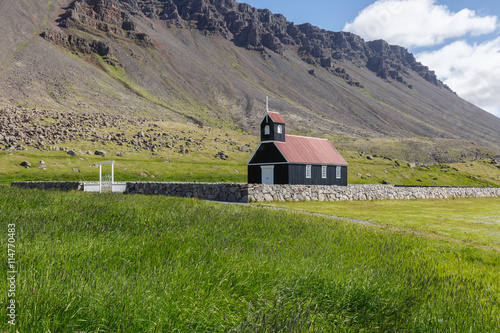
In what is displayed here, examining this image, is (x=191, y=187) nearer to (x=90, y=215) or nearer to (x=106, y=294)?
(x=90, y=215)

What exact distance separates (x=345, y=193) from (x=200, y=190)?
47.9 feet

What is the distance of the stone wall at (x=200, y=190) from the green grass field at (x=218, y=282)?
1894cm

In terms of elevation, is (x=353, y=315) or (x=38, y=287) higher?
(x=38, y=287)

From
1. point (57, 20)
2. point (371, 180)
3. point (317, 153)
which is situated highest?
point (57, 20)

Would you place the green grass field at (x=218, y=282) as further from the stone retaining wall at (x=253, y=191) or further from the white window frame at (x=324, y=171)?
the white window frame at (x=324, y=171)

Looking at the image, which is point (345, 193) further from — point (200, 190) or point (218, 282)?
point (218, 282)

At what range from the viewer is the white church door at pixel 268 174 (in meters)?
38.8

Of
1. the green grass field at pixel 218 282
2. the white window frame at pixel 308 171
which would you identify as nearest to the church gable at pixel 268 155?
the white window frame at pixel 308 171

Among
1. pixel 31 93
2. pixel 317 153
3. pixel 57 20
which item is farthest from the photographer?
pixel 57 20

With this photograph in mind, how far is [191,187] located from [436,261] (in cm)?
2363

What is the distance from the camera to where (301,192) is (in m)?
31.5

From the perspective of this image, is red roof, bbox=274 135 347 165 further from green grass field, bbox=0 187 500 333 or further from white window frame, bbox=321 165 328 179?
green grass field, bbox=0 187 500 333

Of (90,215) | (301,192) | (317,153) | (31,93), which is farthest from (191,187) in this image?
(31,93)

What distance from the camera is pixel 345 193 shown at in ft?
114
